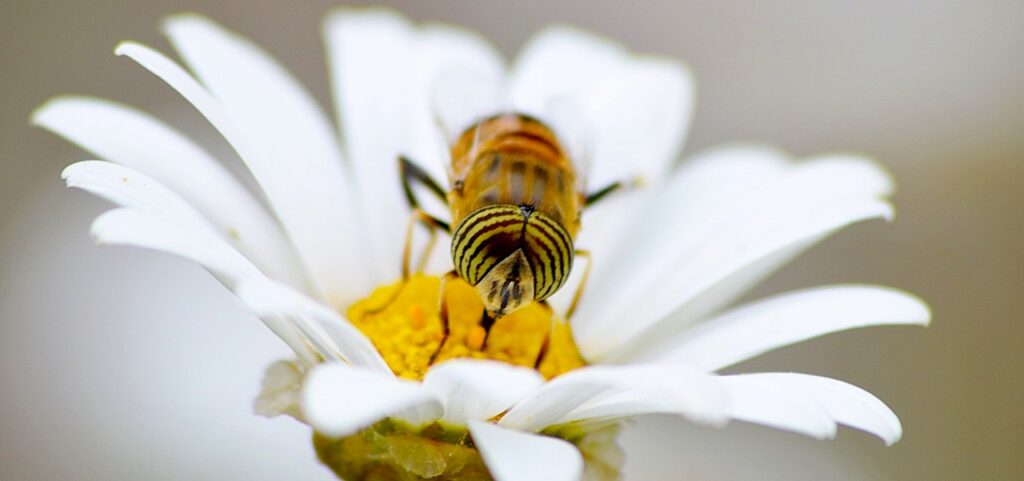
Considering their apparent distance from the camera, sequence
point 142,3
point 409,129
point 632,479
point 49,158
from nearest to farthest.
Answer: point 409,129 → point 632,479 → point 49,158 → point 142,3

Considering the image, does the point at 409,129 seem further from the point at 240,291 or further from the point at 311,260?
the point at 240,291

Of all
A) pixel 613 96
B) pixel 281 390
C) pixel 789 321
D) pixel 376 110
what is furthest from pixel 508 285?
pixel 613 96

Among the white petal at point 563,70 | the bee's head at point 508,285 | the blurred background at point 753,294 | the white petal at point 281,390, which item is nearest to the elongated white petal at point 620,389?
the bee's head at point 508,285

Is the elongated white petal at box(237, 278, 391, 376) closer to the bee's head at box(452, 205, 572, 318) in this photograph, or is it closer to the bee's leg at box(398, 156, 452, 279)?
the bee's head at box(452, 205, 572, 318)

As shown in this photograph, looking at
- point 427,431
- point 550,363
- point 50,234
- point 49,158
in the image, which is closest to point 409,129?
point 550,363

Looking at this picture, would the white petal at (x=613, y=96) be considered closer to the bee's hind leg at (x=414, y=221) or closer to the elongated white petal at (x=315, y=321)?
the bee's hind leg at (x=414, y=221)

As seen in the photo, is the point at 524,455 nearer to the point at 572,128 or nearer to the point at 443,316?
the point at 443,316
